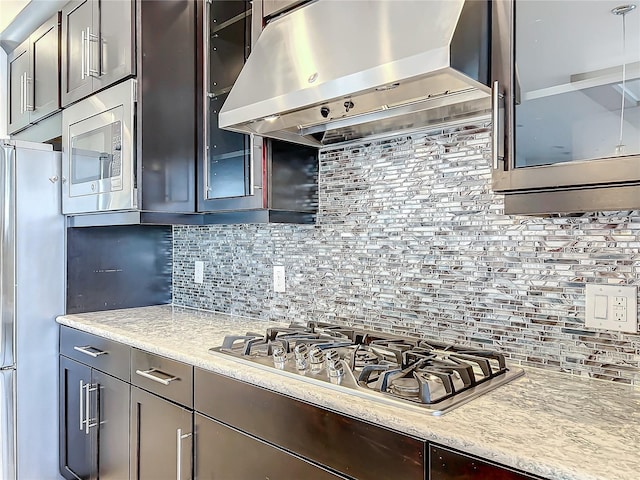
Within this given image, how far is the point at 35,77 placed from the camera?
291cm

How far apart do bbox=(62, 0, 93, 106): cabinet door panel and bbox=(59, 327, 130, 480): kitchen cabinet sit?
1.18 meters

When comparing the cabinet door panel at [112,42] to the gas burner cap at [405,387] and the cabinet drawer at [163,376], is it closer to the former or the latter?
the cabinet drawer at [163,376]

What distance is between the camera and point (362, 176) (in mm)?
1902

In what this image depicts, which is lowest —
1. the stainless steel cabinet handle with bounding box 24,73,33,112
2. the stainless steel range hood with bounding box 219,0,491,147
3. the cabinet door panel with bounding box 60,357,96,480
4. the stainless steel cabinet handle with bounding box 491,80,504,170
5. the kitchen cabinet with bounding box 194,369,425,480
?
the cabinet door panel with bounding box 60,357,96,480

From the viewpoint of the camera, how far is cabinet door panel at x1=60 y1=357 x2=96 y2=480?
2.22 m

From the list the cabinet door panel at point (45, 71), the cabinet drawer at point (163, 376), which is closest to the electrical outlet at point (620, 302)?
the cabinet drawer at point (163, 376)

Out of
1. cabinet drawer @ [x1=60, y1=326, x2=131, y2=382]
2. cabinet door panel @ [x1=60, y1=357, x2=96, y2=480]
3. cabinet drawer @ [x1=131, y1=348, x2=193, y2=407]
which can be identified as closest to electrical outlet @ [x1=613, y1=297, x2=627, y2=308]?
cabinet drawer @ [x1=131, y1=348, x2=193, y2=407]

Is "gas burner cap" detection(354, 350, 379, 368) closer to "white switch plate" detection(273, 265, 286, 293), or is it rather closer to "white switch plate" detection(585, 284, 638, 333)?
"white switch plate" detection(585, 284, 638, 333)

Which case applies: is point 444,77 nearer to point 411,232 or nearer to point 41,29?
point 411,232

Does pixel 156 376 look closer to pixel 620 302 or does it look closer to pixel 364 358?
pixel 364 358

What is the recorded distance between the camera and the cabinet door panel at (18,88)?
120 inches

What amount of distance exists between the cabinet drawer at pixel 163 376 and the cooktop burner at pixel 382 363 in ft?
0.43

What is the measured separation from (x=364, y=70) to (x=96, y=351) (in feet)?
5.39

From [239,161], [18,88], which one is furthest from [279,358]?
[18,88]
